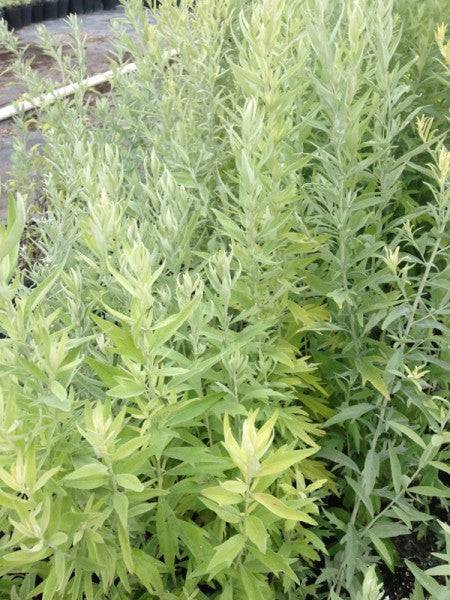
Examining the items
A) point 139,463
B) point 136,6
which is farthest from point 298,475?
point 136,6

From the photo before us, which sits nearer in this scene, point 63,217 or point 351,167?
point 351,167

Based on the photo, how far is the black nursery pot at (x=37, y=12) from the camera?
9.09m

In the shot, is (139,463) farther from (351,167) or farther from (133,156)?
(133,156)

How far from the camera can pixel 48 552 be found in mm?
1062

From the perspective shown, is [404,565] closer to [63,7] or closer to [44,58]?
[44,58]

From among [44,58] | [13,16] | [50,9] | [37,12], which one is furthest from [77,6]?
[44,58]

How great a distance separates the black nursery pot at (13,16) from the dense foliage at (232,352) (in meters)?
7.60

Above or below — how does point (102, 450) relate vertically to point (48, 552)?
above

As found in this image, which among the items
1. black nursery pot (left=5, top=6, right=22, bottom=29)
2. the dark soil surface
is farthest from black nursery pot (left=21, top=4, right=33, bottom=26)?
the dark soil surface

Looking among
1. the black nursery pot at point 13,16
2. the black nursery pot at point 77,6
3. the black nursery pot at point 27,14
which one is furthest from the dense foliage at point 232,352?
the black nursery pot at point 77,6

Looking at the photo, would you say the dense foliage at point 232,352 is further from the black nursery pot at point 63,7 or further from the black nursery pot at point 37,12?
the black nursery pot at point 63,7

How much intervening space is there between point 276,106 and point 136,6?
1.41 meters

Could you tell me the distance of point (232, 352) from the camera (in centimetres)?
130

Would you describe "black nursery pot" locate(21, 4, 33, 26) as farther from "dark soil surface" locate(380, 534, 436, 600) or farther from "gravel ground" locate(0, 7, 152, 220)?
"dark soil surface" locate(380, 534, 436, 600)
